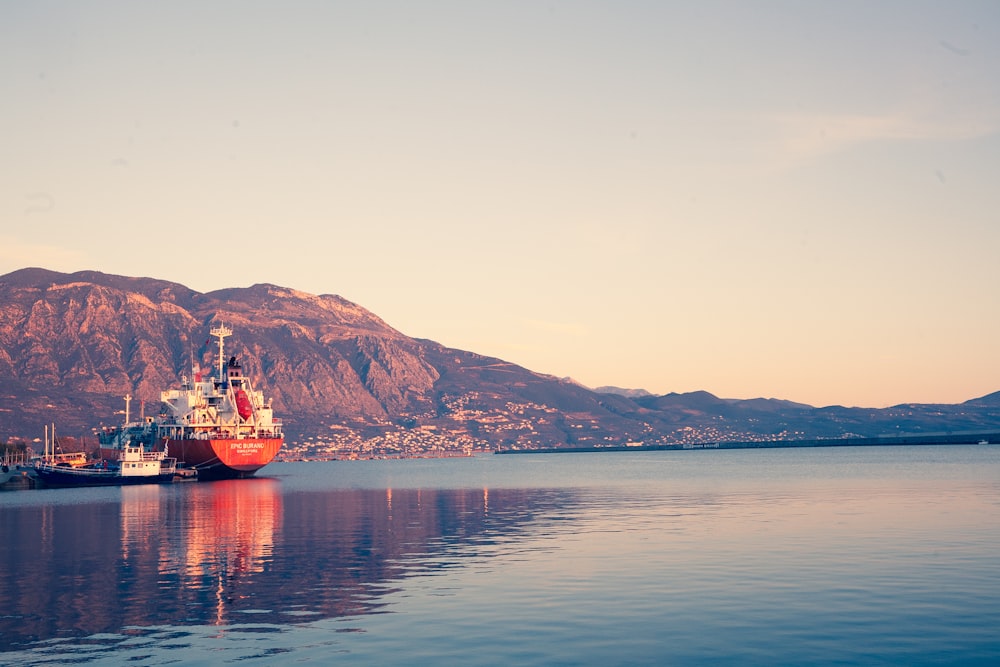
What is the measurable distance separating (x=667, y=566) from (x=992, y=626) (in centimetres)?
1686

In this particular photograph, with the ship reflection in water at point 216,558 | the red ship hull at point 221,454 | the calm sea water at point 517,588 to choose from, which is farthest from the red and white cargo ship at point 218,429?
the calm sea water at point 517,588

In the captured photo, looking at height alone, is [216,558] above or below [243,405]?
below

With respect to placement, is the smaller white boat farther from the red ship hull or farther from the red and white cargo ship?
the red and white cargo ship

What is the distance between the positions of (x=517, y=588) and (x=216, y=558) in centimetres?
2016

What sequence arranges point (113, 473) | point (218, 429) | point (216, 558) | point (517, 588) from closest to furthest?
point (517, 588), point (216, 558), point (113, 473), point (218, 429)

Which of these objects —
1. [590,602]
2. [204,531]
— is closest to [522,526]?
[204,531]

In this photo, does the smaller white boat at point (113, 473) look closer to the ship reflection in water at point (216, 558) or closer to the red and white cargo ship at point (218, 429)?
the red and white cargo ship at point (218, 429)

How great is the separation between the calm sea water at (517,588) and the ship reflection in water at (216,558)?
0.19 meters

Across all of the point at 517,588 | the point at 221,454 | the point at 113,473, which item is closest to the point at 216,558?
the point at 517,588

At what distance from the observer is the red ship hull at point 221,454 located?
165 metres

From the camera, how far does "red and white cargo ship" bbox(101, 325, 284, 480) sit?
6526 inches

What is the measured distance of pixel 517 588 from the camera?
129ft

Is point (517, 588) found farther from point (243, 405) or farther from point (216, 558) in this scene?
point (243, 405)

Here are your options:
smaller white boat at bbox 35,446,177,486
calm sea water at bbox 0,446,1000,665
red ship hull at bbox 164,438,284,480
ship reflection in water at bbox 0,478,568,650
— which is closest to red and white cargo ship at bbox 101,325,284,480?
red ship hull at bbox 164,438,284,480
